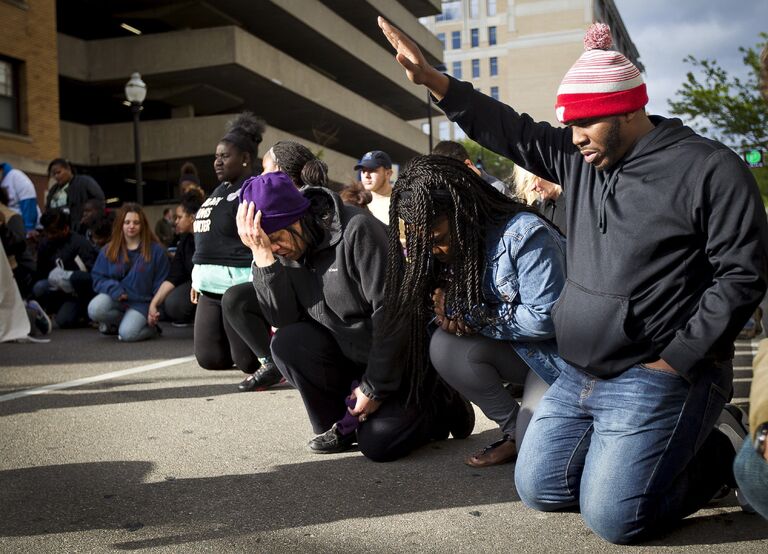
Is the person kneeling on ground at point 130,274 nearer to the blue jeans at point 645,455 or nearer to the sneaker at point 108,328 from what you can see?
the sneaker at point 108,328

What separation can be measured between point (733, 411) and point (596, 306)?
1.02 meters

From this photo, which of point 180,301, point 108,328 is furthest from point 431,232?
point 108,328

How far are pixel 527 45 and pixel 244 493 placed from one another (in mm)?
92205

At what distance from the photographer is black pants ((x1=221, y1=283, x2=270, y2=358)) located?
6.14 metres

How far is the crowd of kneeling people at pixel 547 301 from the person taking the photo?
2.97 metres

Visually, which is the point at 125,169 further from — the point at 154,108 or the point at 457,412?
the point at 457,412

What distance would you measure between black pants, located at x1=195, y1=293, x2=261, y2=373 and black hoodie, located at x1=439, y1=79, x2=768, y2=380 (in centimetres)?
376

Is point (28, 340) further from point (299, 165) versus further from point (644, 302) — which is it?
point (644, 302)

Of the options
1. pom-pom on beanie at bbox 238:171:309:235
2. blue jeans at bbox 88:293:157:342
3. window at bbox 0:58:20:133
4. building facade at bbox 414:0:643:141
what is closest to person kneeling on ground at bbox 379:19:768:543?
pom-pom on beanie at bbox 238:171:309:235

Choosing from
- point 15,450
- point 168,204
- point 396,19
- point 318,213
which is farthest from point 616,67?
point 396,19

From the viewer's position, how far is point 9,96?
20.2m

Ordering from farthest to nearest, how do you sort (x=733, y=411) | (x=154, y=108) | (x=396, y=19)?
(x=396, y=19) → (x=154, y=108) → (x=733, y=411)

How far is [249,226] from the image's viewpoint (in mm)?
4207

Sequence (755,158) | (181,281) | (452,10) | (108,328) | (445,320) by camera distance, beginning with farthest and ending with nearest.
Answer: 1. (452,10)
2. (755,158)
3. (108,328)
4. (181,281)
5. (445,320)
